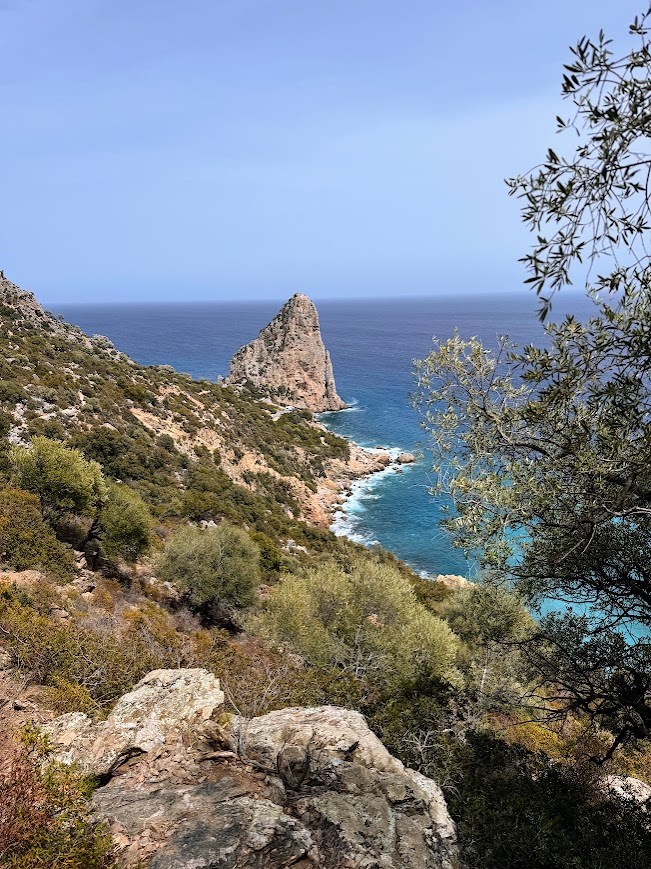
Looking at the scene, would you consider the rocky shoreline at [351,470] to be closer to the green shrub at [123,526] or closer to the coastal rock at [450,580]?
the coastal rock at [450,580]

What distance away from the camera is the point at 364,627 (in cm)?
1578

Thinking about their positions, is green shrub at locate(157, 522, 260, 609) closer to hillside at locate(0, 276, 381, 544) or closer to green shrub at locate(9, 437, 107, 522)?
green shrub at locate(9, 437, 107, 522)

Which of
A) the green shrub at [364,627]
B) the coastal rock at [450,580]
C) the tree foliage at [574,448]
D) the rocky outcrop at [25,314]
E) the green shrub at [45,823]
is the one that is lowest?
the coastal rock at [450,580]

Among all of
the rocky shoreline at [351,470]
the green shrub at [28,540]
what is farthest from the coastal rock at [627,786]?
the rocky shoreline at [351,470]

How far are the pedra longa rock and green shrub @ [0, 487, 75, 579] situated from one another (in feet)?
33.7

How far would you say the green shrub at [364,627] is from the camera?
1429 cm

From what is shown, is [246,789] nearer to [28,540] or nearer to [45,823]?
[45,823]

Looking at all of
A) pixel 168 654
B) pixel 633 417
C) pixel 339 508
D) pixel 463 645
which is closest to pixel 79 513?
pixel 168 654

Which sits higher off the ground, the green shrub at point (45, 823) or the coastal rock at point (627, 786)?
the green shrub at point (45, 823)

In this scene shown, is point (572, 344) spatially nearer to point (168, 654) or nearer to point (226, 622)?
point (168, 654)

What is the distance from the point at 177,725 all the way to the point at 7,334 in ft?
144

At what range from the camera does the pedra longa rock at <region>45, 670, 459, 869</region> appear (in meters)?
5.03

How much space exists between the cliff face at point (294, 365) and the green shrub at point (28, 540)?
72542 mm

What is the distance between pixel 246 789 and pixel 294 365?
87975 millimetres
